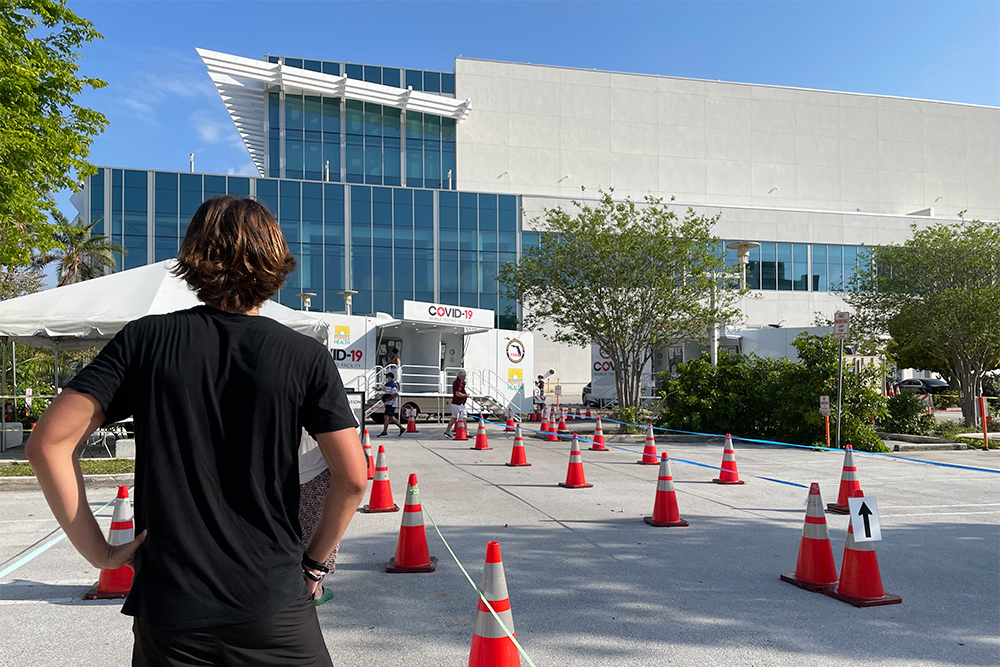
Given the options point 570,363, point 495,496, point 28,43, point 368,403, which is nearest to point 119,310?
point 28,43

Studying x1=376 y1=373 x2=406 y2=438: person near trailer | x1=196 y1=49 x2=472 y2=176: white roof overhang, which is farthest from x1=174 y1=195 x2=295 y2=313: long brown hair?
x1=196 y1=49 x2=472 y2=176: white roof overhang

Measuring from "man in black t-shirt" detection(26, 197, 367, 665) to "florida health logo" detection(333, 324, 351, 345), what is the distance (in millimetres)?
23566

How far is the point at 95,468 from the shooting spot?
1219 centimetres

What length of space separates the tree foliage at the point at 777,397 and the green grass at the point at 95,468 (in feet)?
47.1

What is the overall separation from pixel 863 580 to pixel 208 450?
17.5 ft

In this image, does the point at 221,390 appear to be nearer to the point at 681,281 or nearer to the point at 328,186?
the point at 681,281

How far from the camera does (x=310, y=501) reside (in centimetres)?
284

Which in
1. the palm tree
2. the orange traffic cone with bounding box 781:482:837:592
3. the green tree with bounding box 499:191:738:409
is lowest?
the orange traffic cone with bounding box 781:482:837:592

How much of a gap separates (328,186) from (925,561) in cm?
4584

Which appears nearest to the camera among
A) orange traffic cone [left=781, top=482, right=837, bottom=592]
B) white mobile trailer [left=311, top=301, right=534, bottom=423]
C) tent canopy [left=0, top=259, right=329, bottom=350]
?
orange traffic cone [left=781, top=482, right=837, bottom=592]

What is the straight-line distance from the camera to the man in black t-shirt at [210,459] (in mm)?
2016

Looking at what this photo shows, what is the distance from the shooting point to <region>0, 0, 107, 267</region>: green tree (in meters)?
11.8

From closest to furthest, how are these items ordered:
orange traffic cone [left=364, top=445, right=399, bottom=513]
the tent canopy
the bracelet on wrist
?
1. the bracelet on wrist
2. orange traffic cone [left=364, top=445, right=399, bottom=513]
3. the tent canopy

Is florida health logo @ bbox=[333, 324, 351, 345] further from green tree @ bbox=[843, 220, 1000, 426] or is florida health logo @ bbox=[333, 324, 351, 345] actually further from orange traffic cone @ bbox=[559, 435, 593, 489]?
green tree @ bbox=[843, 220, 1000, 426]
